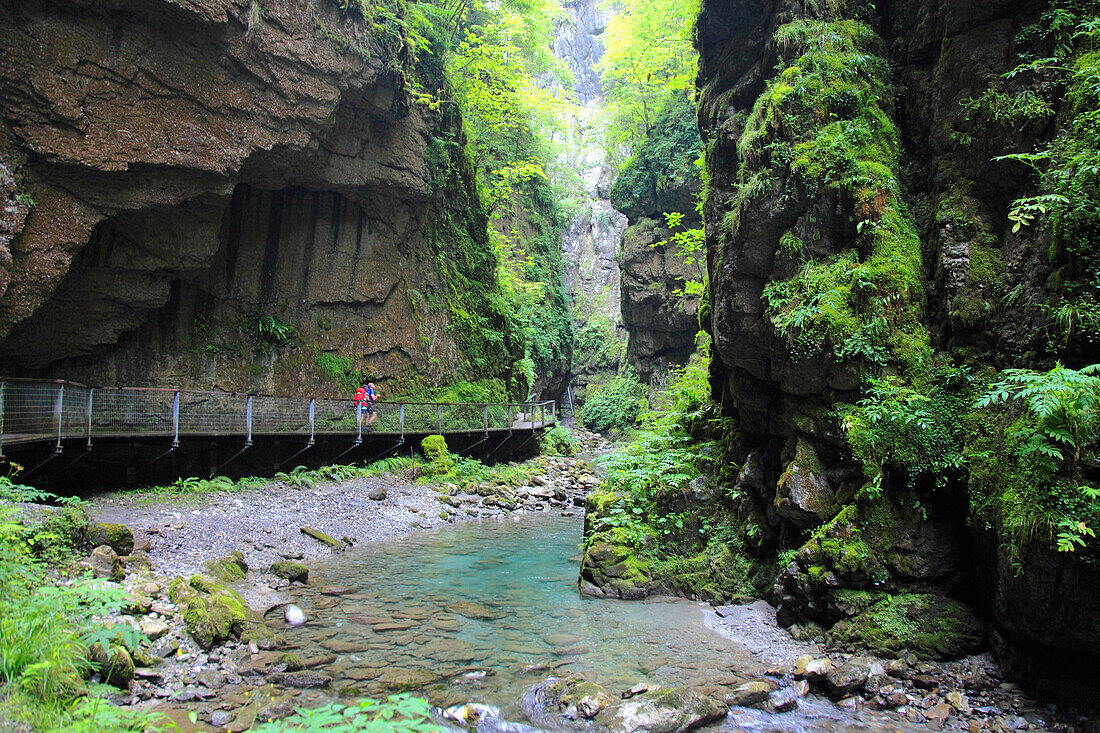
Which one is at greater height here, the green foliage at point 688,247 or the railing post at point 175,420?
the green foliage at point 688,247

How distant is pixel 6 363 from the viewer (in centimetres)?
1075

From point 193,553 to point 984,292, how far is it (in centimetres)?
1027

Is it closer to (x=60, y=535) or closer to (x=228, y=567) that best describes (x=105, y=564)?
(x=60, y=535)

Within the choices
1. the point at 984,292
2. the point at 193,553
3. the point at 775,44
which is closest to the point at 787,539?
the point at 984,292

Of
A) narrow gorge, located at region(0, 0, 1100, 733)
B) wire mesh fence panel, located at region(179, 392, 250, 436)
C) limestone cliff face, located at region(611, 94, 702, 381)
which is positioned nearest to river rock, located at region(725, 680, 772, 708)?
narrow gorge, located at region(0, 0, 1100, 733)

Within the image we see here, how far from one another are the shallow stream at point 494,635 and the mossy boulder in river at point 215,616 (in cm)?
43

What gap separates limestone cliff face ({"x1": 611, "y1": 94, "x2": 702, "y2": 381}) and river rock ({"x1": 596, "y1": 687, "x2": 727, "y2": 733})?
22.1m

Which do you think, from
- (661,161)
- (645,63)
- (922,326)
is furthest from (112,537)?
(645,63)

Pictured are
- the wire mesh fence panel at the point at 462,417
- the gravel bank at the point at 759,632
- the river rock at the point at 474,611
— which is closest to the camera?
the gravel bank at the point at 759,632

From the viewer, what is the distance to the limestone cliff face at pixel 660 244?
26469 millimetres

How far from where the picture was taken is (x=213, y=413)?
11891mm

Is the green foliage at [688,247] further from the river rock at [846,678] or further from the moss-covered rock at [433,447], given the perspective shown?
the river rock at [846,678]

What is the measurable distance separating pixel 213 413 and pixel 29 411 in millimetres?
3584

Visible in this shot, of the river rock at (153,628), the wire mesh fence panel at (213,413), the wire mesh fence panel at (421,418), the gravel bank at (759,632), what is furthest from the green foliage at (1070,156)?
the wire mesh fence panel at (421,418)
